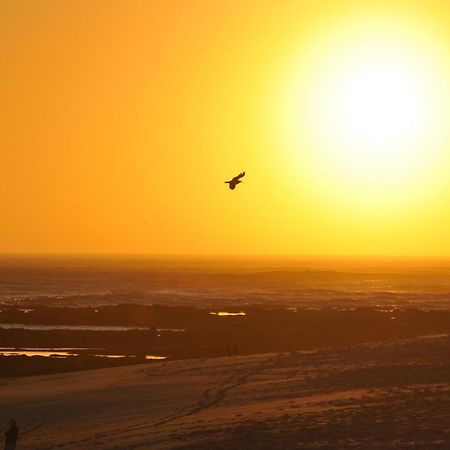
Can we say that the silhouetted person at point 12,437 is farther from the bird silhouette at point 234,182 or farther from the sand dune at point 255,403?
the bird silhouette at point 234,182

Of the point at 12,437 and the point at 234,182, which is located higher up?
the point at 234,182

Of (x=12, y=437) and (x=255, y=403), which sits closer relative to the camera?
(x=12, y=437)

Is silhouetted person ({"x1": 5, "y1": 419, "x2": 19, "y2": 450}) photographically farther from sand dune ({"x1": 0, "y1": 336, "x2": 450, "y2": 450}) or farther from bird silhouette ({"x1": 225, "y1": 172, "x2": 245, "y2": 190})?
bird silhouette ({"x1": 225, "y1": 172, "x2": 245, "y2": 190})

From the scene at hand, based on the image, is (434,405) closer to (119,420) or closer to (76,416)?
(119,420)

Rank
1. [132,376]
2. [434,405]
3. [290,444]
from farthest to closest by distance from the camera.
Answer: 1. [132,376]
2. [434,405]
3. [290,444]

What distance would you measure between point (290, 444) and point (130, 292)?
92776 mm

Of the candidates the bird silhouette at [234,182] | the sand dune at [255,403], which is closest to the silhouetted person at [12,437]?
the sand dune at [255,403]

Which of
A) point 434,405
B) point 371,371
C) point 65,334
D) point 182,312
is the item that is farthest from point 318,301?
point 434,405

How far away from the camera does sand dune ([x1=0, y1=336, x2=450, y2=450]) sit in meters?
20.5

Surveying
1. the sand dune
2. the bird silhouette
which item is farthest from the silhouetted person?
the bird silhouette

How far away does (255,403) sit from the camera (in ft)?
81.5

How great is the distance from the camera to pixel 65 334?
56250 millimetres

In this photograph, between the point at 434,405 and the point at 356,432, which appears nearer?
the point at 356,432

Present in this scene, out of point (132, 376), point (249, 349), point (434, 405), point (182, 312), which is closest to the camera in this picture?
point (434, 405)
